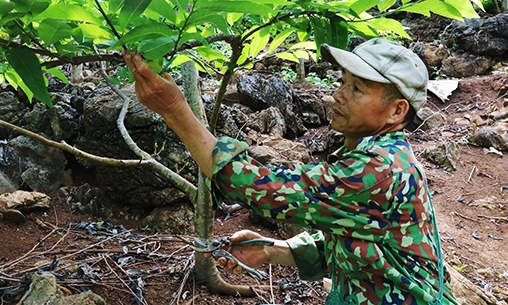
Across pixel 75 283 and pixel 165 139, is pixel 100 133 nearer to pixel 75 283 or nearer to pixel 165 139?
pixel 165 139

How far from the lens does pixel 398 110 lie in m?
1.17

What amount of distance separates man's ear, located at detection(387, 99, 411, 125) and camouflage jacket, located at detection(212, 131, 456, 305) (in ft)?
0.16

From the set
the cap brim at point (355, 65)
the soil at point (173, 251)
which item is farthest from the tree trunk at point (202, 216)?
the cap brim at point (355, 65)

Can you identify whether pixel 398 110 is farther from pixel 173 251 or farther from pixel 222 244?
pixel 173 251

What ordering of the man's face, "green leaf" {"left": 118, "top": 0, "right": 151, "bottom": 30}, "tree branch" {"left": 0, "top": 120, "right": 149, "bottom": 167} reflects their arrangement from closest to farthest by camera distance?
"green leaf" {"left": 118, "top": 0, "right": 151, "bottom": 30} < the man's face < "tree branch" {"left": 0, "top": 120, "right": 149, "bottom": 167}

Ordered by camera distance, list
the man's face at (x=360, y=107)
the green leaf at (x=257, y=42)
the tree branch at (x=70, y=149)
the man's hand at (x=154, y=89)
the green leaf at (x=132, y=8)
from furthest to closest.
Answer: the tree branch at (x=70, y=149), the green leaf at (x=257, y=42), the man's face at (x=360, y=107), the man's hand at (x=154, y=89), the green leaf at (x=132, y=8)

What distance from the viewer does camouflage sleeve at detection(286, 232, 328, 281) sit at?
5.08ft

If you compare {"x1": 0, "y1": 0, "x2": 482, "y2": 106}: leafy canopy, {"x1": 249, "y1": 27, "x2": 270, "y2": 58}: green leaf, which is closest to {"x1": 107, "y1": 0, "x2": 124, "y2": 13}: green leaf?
{"x1": 0, "y1": 0, "x2": 482, "y2": 106}: leafy canopy

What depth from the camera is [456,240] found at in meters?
3.89

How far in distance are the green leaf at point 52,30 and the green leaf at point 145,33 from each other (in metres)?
0.16

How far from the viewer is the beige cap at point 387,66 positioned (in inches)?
43.9

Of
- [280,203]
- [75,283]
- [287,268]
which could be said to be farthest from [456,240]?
[280,203]

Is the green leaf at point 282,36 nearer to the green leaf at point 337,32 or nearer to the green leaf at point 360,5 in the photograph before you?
the green leaf at point 337,32

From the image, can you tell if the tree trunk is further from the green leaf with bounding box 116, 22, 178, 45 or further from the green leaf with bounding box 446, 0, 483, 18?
the green leaf with bounding box 446, 0, 483, 18
